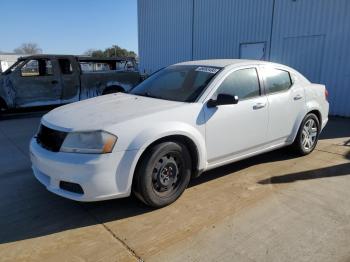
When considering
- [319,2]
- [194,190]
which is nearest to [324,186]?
[194,190]

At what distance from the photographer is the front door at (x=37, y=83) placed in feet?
30.2

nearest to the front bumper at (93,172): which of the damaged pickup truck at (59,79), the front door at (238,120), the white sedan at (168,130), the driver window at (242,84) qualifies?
the white sedan at (168,130)

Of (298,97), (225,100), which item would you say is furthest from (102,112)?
(298,97)

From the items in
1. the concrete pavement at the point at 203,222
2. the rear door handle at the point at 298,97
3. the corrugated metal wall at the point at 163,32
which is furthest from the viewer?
the corrugated metal wall at the point at 163,32

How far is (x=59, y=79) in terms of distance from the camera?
9.80 m

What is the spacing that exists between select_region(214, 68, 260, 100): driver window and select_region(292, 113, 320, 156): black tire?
1245mm

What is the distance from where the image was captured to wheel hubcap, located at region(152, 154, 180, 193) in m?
3.38

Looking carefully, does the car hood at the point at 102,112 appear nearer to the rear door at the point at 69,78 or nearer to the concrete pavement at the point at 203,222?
the concrete pavement at the point at 203,222

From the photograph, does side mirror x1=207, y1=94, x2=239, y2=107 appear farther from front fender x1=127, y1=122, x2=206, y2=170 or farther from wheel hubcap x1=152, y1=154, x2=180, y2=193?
wheel hubcap x1=152, y1=154, x2=180, y2=193

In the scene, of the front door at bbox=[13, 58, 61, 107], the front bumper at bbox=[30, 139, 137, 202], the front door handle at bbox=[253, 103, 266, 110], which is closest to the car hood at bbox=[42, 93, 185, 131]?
the front bumper at bbox=[30, 139, 137, 202]

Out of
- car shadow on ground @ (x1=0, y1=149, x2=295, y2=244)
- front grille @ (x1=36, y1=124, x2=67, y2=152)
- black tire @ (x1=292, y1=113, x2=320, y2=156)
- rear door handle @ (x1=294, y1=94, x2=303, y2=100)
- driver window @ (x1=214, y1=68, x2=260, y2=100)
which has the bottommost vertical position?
car shadow on ground @ (x1=0, y1=149, x2=295, y2=244)

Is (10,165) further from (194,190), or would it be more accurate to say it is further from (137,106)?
(194,190)

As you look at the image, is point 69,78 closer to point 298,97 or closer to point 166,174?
point 298,97

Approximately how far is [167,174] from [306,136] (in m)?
2.87
